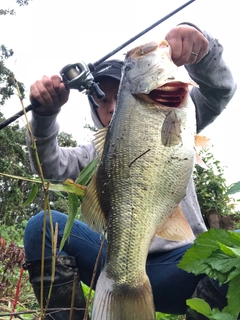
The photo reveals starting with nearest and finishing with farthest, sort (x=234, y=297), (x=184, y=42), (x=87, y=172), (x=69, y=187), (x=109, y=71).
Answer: (x=234, y=297) < (x=69, y=187) < (x=87, y=172) < (x=184, y=42) < (x=109, y=71)

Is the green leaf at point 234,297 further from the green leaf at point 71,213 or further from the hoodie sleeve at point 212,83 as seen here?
the hoodie sleeve at point 212,83

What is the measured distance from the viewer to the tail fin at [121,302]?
156cm

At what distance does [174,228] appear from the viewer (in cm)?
173

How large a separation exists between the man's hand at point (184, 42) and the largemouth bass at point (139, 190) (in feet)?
1.05

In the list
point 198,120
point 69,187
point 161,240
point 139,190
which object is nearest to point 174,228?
point 139,190

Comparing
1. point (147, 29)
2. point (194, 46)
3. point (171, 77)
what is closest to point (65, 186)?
point (171, 77)

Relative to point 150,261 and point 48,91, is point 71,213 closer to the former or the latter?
point 48,91

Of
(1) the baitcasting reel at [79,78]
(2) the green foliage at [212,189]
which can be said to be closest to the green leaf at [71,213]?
(1) the baitcasting reel at [79,78]

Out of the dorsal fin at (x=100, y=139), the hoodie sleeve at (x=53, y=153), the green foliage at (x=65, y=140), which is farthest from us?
the green foliage at (x=65, y=140)

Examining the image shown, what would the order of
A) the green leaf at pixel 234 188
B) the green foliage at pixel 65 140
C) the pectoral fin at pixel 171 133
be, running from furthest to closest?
the green foliage at pixel 65 140
the pectoral fin at pixel 171 133
the green leaf at pixel 234 188

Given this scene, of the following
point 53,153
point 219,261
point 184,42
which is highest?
point 184,42

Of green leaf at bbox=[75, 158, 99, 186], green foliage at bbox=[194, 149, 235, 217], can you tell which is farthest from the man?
green foliage at bbox=[194, 149, 235, 217]

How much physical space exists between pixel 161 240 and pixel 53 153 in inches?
36.7

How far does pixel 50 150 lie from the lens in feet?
9.34
